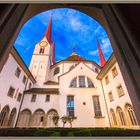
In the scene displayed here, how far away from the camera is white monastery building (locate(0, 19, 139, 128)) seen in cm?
1241

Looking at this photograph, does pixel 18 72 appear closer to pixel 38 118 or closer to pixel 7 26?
pixel 38 118

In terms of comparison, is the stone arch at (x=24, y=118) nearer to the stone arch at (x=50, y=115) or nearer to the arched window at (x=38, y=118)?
the arched window at (x=38, y=118)

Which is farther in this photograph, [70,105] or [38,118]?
[70,105]

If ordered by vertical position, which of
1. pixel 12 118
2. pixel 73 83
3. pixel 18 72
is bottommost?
pixel 12 118

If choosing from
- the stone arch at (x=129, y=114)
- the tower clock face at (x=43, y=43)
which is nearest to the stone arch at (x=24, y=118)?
the stone arch at (x=129, y=114)

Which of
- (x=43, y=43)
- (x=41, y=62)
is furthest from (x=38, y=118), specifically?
(x=43, y=43)

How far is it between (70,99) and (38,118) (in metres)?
5.52

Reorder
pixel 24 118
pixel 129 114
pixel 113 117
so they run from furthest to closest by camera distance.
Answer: pixel 24 118 < pixel 113 117 < pixel 129 114

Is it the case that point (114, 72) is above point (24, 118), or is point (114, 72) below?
above

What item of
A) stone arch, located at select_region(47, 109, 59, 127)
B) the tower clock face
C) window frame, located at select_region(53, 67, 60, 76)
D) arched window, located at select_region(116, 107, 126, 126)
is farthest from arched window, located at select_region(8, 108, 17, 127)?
the tower clock face

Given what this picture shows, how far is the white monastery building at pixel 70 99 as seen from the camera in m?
12.4

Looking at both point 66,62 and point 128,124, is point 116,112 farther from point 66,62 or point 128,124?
point 66,62

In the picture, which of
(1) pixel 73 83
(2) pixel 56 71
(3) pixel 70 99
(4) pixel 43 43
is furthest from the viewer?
(4) pixel 43 43

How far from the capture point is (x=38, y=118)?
50.4 feet
